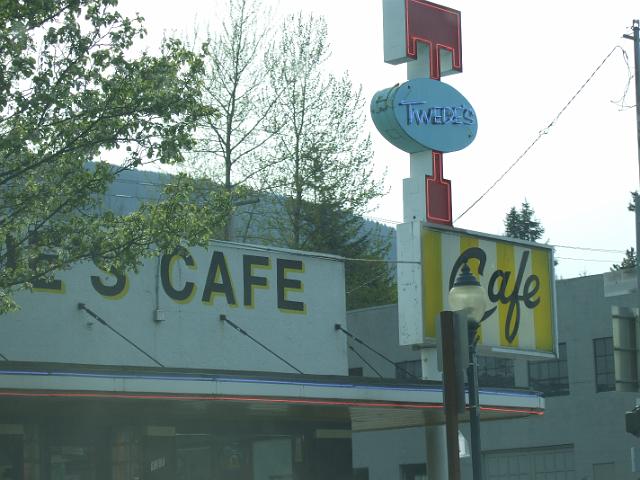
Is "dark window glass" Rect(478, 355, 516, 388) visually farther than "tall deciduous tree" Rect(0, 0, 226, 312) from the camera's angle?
Yes

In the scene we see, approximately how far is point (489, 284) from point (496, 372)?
596 inches

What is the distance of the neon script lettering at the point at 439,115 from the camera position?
22156mm

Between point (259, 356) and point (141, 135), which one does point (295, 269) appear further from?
point (141, 135)

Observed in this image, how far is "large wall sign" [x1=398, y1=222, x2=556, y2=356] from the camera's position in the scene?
21.8m

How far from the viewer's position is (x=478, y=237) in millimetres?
23250

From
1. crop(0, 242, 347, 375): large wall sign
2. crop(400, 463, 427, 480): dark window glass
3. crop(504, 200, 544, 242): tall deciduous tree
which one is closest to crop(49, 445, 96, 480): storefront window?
crop(0, 242, 347, 375): large wall sign

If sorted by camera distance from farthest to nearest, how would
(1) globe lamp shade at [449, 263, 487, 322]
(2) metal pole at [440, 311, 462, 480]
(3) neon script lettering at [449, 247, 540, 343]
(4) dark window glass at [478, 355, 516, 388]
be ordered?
1. (4) dark window glass at [478, 355, 516, 388]
2. (3) neon script lettering at [449, 247, 540, 343]
3. (1) globe lamp shade at [449, 263, 487, 322]
4. (2) metal pole at [440, 311, 462, 480]

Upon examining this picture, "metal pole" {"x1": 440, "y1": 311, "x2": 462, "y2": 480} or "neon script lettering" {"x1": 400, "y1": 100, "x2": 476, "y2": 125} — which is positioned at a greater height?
"neon script lettering" {"x1": 400, "y1": 100, "x2": 476, "y2": 125}

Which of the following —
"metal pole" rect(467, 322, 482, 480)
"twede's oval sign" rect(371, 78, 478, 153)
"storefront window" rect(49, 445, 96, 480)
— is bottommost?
"storefront window" rect(49, 445, 96, 480)

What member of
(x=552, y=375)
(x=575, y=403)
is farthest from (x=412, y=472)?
(x=575, y=403)

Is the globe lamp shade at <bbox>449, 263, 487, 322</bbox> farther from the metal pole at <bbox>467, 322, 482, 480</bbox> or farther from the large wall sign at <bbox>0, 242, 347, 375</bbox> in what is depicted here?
the large wall sign at <bbox>0, 242, 347, 375</bbox>

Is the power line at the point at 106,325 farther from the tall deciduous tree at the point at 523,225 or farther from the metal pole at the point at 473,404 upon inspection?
the tall deciduous tree at the point at 523,225

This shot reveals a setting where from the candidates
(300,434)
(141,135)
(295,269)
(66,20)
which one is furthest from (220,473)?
(66,20)

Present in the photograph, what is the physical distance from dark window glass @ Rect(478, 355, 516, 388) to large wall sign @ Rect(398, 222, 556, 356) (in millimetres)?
13202
